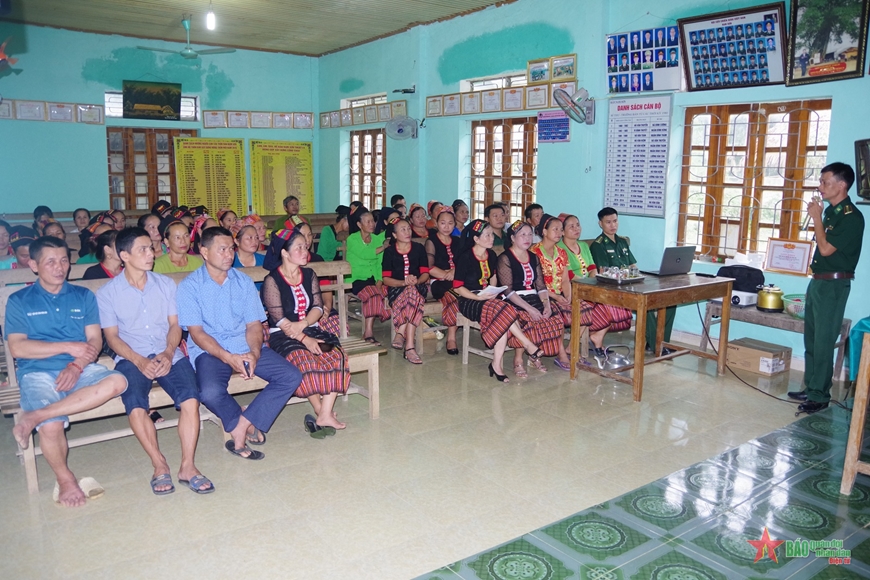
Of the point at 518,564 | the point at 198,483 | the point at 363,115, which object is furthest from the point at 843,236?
the point at 363,115

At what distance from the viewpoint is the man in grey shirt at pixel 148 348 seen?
331cm

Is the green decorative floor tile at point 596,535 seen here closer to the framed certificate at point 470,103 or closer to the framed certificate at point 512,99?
the framed certificate at point 512,99

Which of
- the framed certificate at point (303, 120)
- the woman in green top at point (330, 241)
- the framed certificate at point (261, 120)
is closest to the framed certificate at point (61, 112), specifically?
the framed certificate at point (261, 120)

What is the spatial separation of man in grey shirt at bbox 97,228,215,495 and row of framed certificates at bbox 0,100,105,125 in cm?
698

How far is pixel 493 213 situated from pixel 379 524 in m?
3.86

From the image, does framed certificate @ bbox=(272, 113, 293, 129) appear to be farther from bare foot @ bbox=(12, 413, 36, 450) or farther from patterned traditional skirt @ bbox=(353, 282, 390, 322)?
bare foot @ bbox=(12, 413, 36, 450)

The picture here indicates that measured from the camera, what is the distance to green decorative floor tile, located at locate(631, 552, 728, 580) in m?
2.64

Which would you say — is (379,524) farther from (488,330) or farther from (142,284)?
(488,330)

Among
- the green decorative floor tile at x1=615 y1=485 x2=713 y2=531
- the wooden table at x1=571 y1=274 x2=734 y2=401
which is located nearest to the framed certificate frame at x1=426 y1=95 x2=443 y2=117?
the wooden table at x1=571 y1=274 x2=734 y2=401

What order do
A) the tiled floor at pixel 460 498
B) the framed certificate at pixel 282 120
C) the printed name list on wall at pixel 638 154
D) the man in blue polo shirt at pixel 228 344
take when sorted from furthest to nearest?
1. the framed certificate at pixel 282 120
2. the printed name list on wall at pixel 638 154
3. the man in blue polo shirt at pixel 228 344
4. the tiled floor at pixel 460 498

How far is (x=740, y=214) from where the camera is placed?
19.1 ft

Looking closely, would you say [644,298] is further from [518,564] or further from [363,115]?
[363,115]

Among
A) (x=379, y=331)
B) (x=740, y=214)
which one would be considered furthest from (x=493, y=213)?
(x=740, y=214)

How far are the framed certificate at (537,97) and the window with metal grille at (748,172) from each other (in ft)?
5.27
